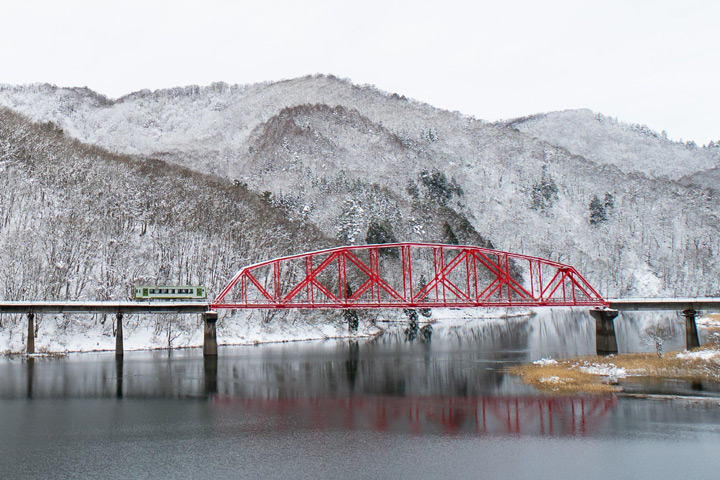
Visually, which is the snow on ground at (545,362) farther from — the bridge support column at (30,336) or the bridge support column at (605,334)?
the bridge support column at (30,336)

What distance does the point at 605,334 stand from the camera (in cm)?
6444

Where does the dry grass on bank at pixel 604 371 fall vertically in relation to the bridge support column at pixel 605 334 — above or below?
below

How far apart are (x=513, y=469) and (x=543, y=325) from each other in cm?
8837

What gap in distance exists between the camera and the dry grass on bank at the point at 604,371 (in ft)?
141

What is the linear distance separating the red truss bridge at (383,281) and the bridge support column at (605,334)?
2.67 m

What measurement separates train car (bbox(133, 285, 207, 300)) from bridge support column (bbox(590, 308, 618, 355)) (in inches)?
1926

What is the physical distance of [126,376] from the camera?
5097 centimetres

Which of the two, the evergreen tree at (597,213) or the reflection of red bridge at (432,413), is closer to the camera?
the reflection of red bridge at (432,413)

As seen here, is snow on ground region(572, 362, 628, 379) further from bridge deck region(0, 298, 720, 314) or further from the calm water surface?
bridge deck region(0, 298, 720, 314)

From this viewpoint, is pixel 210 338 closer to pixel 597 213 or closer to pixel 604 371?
pixel 604 371

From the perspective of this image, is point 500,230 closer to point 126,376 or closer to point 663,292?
point 663,292

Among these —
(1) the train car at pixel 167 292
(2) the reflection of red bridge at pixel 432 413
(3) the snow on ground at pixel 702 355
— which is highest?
(1) the train car at pixel 167 292

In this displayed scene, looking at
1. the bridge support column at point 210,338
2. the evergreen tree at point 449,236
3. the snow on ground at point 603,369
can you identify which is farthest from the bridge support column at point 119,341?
the evergreen tree at point 449,236

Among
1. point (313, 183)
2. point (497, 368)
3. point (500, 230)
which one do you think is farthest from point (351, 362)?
point (500, 230)
